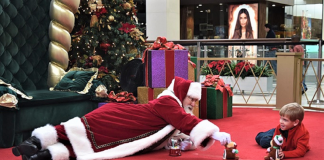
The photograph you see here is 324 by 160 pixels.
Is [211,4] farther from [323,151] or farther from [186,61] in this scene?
[323,151]

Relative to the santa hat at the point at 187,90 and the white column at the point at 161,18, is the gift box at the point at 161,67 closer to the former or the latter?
the santa hat at the point at 187,90

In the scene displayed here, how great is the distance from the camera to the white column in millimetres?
12516

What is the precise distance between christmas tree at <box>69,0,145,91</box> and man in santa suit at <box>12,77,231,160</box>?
2.22m

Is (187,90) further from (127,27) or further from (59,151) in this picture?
(127,27)

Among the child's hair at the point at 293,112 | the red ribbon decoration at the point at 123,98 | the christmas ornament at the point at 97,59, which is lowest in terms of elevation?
the red ribbon decoration at the point at 123,98

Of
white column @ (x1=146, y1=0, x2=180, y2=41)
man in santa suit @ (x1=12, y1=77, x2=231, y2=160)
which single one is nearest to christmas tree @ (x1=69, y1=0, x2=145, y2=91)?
man in santa suit @ (x1=12, y1=77, x2=231, y2=160)

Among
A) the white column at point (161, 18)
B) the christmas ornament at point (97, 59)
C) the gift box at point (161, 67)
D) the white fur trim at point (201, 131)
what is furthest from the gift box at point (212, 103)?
the white column at point (161, 18)

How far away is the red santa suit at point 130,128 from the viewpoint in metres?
3.75

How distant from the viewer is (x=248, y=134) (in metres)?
5.08

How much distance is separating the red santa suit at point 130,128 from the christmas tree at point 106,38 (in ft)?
7.31

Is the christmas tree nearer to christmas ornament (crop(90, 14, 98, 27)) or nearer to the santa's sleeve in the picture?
christmas ornament (crop(90, 14, 98, 27))

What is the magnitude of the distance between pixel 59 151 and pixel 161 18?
920 centimetres

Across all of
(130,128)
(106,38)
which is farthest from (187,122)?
(106,38)

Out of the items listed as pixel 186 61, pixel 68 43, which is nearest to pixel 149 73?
pixel 186 61
